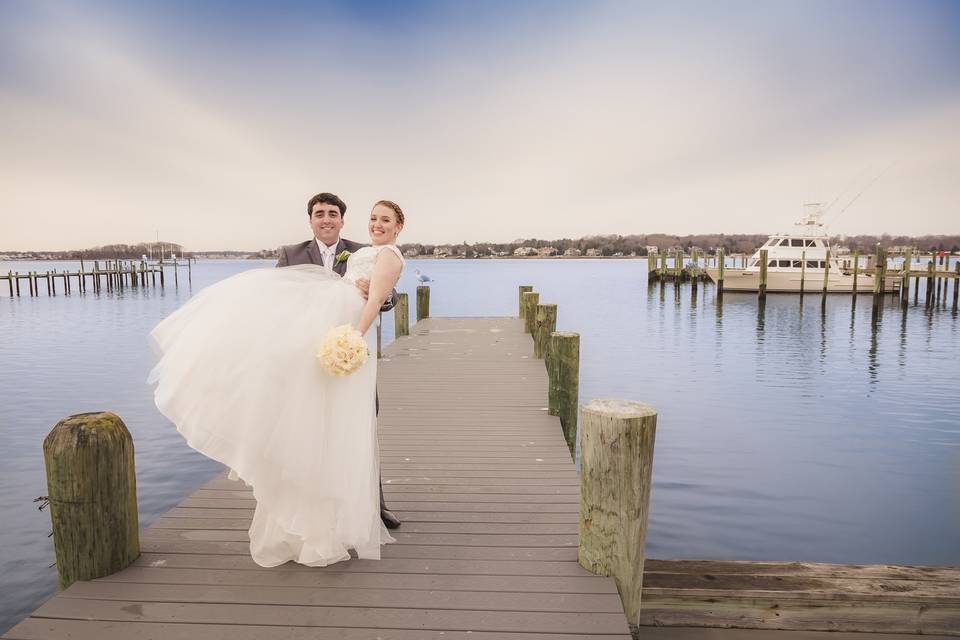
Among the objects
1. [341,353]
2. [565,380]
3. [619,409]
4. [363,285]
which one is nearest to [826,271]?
[565,380]

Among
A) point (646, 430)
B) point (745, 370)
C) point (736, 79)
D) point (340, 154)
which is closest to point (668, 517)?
point (646, 430)

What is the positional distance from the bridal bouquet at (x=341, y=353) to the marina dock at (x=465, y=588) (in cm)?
114

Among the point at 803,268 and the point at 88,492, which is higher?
the point at 803,268

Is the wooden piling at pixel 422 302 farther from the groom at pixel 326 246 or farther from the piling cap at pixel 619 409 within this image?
the piling cap at pixel 619 409

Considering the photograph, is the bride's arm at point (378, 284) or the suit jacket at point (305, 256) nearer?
the bride's arm at point (378, 284)

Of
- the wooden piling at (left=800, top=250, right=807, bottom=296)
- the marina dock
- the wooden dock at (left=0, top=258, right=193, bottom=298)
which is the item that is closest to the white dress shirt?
the marina dock

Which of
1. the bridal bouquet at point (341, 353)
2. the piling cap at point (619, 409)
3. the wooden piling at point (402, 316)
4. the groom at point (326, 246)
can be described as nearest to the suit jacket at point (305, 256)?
the groom at point (326, 246)

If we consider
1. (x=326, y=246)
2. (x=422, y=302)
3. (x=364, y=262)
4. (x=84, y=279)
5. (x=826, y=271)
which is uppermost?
(x=326, y=246)

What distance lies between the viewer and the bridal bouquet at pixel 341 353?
2859 mm

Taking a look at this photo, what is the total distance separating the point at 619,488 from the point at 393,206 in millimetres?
2000

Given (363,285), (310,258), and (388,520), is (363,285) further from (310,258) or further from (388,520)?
A: (388,520)

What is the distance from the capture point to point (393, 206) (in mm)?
3320

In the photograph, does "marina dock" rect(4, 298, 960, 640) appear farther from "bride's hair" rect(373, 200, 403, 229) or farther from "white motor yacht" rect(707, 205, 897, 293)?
"white motor yacht" rect(707, 205, 897, 293)

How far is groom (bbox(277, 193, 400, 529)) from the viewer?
348 centimetres
